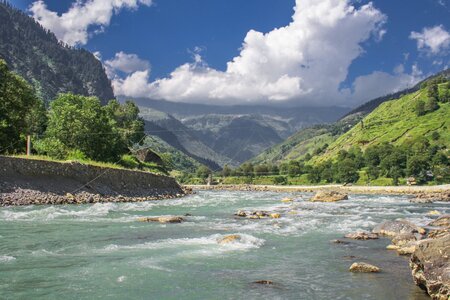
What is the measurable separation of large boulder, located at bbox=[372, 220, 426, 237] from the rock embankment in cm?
3418

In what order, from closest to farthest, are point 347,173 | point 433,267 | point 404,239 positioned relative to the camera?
point 433,267
point 404,239
point 347,173

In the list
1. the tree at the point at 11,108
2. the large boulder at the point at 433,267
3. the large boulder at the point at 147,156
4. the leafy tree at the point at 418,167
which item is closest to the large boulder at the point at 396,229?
the large boulder at the point at 433,267

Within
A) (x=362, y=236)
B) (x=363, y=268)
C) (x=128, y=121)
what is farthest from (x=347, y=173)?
(x=363, y=268)

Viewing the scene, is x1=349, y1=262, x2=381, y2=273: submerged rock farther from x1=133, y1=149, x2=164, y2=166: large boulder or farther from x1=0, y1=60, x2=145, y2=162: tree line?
x1=133, y1=149, x2=164, y2=166: large boulder

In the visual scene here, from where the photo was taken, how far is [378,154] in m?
182

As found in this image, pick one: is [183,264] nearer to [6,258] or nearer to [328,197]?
[6,258]

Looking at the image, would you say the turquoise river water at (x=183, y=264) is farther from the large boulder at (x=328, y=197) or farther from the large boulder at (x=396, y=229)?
the large boulder at (x=328, y=197)

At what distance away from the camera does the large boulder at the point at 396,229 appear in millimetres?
26766

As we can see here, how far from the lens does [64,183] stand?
171 ft

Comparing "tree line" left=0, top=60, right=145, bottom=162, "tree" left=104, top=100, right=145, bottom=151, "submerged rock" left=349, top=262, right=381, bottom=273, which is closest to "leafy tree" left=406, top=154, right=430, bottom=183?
"tree" left=104, top=100, right=145, bottom=151

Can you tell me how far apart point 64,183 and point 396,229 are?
39827 millimetres

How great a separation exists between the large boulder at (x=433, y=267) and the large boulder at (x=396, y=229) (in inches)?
517

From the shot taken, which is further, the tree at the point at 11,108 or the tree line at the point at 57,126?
the tree line at the point at 57,126

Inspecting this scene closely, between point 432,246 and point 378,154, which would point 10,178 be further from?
point 378,154
